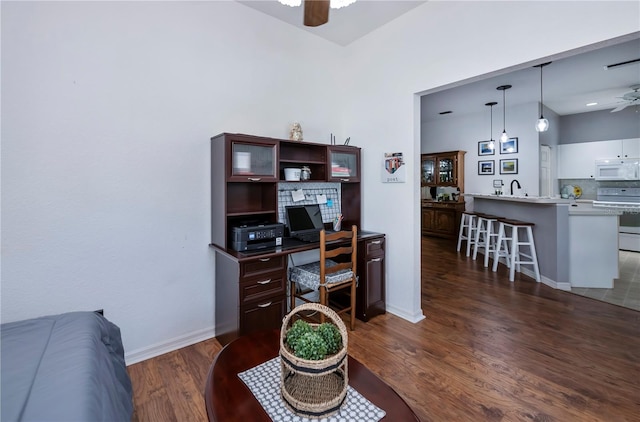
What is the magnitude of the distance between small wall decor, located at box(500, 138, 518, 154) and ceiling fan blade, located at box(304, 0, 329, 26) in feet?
19.1

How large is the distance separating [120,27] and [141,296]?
6.64 ft

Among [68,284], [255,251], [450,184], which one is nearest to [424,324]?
[255,251]

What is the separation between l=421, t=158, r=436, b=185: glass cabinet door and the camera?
7.27 meters

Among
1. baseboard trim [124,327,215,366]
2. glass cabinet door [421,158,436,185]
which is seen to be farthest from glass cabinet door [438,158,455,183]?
baseboard trim [124,327,215,366]

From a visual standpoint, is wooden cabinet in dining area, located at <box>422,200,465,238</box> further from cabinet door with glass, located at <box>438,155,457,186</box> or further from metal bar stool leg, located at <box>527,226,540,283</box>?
metal bar stool leg, located at <box>527,226,540,283</box>

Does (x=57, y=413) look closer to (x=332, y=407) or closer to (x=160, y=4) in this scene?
(x=332, y=407)

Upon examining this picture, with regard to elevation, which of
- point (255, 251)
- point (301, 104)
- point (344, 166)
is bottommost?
point (255, 251)

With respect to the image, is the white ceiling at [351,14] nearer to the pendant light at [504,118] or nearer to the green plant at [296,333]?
the green plant at [296,333]

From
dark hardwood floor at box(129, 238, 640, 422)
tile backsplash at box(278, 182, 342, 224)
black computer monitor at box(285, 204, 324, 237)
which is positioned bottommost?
dark hardwood floor at box(129, 238, 640, 422)

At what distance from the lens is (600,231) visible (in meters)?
3.66

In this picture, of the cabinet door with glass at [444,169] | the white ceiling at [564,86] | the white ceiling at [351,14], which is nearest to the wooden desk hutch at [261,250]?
the white ceiling at [351,14]

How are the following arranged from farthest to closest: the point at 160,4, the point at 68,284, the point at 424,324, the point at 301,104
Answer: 1. the point at 301,104
2. the point at 424,324
3. the point at 160,4
4. the point at 68,284

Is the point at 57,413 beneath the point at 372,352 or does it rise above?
above

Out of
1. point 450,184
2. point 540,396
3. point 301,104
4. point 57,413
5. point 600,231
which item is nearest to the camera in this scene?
point 57,413
